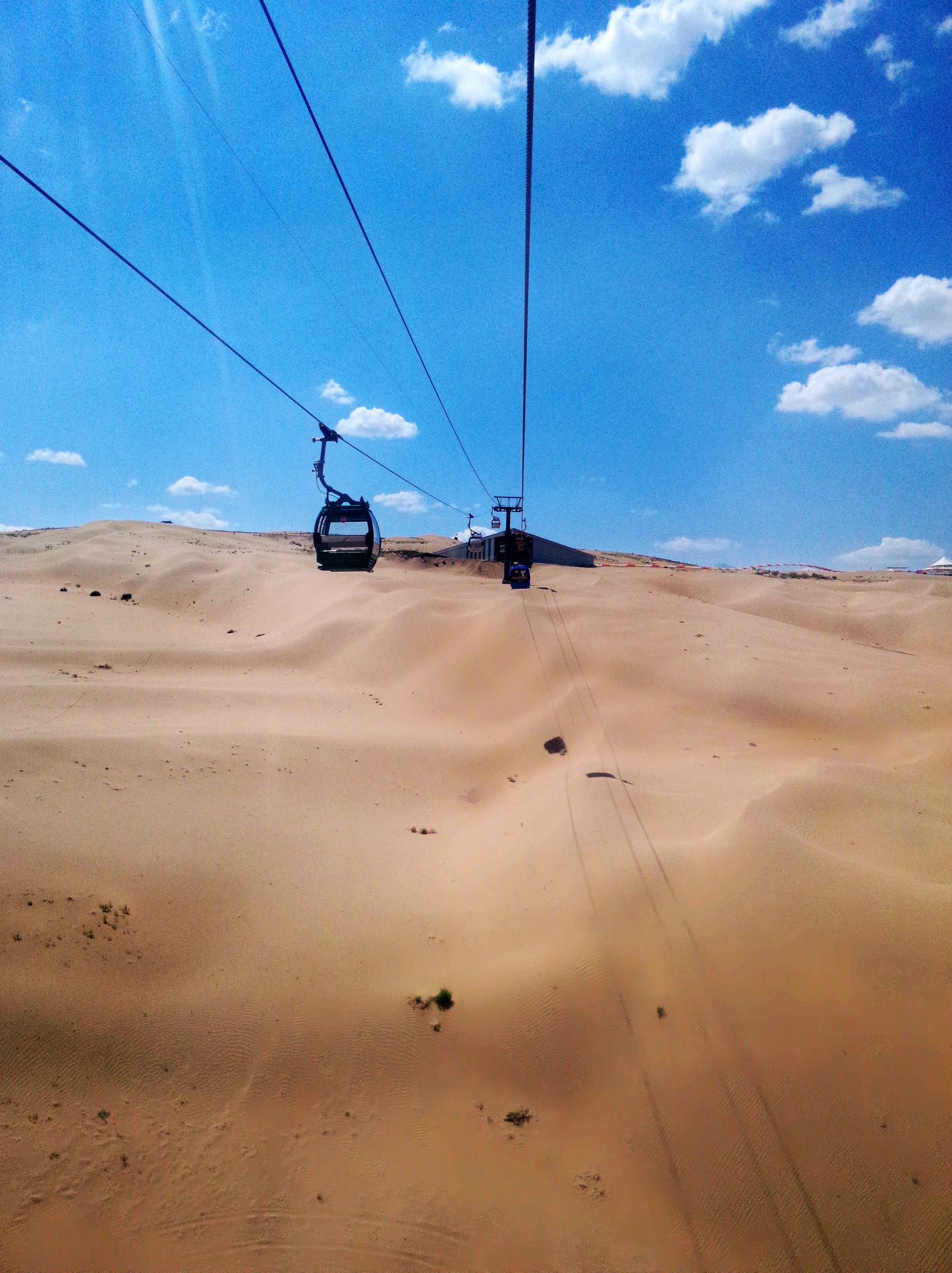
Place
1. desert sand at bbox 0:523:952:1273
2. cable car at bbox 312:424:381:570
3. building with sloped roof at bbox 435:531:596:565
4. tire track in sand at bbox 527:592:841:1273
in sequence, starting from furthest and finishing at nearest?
building with sloped roof at bbox 435:531:596:565 < cable car at bbox 312:424:381:570 < desert sand at bbox 0:523:952:1273 < tire track in sand at bbox 527:592:841:1273

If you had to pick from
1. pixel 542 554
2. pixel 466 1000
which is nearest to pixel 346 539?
pixel 466 1000

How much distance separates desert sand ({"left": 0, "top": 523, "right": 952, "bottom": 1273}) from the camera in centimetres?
484

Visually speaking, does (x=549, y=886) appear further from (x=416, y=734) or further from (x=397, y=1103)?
(x=416, y=734)

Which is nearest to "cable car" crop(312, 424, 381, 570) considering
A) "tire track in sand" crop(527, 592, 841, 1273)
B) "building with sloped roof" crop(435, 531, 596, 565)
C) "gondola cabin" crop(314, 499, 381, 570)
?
"gondola cabin" crop(314, 499, 381, 570)

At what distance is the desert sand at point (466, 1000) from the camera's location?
484 centimetres

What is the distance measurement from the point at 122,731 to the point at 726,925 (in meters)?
9.90

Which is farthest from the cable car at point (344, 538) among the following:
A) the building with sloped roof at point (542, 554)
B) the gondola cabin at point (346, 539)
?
the building with sloped roof at point (542, 554)

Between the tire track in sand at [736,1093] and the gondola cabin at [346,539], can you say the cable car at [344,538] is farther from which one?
the tire track in sand at [736,1093]

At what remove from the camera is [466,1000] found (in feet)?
21.6

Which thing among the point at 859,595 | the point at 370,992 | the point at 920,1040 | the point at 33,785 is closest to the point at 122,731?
the point at 33,785

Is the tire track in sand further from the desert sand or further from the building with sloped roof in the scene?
the building with sloped roof

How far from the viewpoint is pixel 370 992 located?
6.66m

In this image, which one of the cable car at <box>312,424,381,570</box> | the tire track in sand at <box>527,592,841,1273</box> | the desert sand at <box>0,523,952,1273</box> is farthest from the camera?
the cable car at <box>312,424,381,570</box>

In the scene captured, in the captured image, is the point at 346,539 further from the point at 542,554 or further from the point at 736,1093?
the point at 542,554
